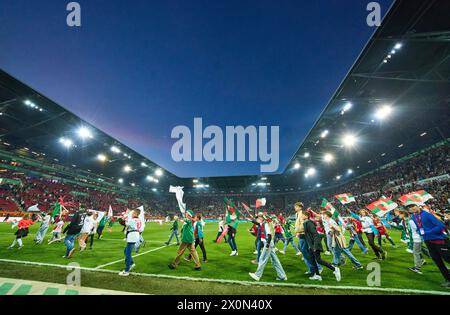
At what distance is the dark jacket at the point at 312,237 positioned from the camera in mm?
6109

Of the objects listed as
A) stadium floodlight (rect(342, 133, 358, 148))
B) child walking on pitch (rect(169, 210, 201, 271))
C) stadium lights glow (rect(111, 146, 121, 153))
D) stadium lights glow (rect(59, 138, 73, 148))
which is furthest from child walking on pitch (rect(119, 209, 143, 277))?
stadium lights glow (rect(59, 138, 73, 148))

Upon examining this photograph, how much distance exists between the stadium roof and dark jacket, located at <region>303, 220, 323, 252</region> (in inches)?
477

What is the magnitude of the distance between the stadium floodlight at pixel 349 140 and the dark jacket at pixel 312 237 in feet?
83.4

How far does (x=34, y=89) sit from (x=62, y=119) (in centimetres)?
695

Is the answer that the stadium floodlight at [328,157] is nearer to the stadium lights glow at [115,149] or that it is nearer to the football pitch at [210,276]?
the football pitch at [210,276]

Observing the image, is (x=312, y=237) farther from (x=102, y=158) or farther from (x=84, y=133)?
(x=102, y=158)

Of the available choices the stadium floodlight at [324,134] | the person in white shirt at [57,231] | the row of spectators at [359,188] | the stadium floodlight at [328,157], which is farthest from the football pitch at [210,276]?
the stadium floodlight at [328,157]

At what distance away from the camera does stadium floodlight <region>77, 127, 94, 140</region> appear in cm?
2730

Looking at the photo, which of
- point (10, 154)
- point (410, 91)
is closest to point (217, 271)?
point (410, 91)

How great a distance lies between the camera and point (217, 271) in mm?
7242

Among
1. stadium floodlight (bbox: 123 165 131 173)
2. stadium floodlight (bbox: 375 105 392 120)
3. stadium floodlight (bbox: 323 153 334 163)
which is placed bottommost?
stadium floodlight (bbox: 123 165 131 173)

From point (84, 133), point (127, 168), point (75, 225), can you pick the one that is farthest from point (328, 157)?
point (127, 168)

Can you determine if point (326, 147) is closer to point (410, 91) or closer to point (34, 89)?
point (410, 91)

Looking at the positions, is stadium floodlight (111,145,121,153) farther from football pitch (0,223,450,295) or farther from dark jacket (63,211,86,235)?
dark jacket (63,211,86,235)
